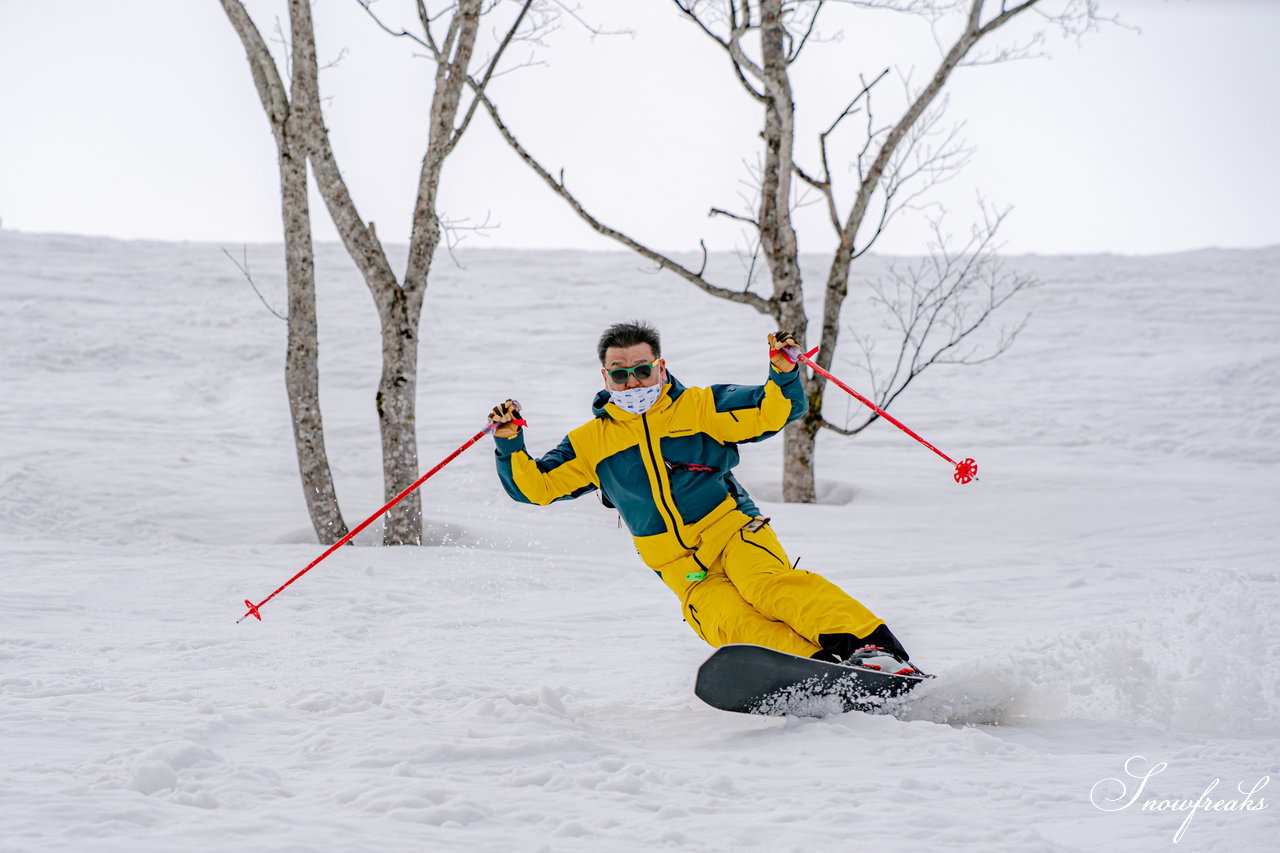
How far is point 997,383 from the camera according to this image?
Result: 53.5 ft

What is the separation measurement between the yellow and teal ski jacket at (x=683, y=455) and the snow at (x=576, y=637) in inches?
25.8

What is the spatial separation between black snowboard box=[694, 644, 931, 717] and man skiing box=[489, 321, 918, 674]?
255 mm

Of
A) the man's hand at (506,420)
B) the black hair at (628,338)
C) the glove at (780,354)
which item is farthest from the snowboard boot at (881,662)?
the man's hand at (506,420)

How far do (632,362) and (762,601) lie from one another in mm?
1028

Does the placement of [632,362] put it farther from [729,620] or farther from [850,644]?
[850,644]

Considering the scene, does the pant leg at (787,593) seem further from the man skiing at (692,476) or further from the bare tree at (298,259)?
the bare tree at (298,259)

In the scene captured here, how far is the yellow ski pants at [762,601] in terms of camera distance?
3635mm

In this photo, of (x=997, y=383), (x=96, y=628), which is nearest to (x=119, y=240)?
(x=997, y=383)

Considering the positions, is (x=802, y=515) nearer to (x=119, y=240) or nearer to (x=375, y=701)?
(x=375, y=701)

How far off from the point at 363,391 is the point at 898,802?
13.3m

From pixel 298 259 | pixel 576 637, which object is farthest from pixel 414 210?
pixel 576 637

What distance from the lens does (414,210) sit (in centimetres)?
796

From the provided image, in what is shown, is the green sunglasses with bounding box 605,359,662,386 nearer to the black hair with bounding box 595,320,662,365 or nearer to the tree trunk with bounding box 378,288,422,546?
the black hair with bounding box 595,320,662,365

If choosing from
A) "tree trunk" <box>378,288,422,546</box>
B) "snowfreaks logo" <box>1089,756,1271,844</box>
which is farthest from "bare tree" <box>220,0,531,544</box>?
"snowfreaks logo" <box>1089,756,1271,844</box>
